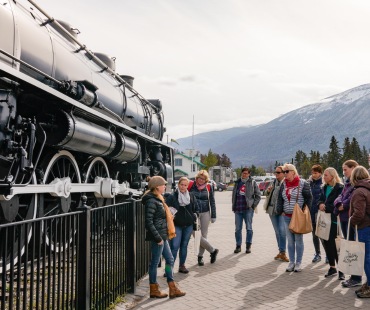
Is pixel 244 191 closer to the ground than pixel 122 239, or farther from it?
farther from it

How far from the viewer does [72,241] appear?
3.82m

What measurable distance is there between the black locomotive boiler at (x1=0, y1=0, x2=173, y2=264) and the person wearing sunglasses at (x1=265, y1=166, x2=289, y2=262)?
3.26 m

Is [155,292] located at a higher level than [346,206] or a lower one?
lower

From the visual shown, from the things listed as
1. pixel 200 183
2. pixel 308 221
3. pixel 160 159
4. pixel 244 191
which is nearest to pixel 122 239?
pixel 200 183

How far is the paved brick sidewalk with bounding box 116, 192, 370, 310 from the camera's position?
5.09 metres

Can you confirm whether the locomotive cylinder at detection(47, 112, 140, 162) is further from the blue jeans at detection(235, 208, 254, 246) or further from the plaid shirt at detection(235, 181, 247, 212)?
the blue jeans at detection(235, 208, 254, 246)

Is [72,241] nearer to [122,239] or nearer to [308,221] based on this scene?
[122,239]

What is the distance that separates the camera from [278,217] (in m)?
8.14

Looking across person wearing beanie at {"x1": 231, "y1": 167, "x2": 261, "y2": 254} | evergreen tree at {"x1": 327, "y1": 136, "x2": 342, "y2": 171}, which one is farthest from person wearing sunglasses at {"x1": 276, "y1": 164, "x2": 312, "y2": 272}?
evergreen tree at {"x1": 327, "y1": 136, "x2": 342, "y2": 171}

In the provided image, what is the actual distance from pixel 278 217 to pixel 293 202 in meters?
1.08

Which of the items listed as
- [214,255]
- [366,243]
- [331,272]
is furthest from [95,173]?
[366,243]

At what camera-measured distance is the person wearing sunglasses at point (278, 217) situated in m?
7.88

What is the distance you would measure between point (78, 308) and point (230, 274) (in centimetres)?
333

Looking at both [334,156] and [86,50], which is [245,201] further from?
[334,156]
